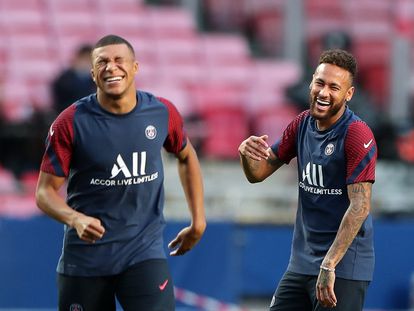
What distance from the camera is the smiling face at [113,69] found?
22.8 feet

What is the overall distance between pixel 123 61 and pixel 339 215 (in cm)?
150

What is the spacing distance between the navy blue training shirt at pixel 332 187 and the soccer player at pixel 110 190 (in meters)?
0.86

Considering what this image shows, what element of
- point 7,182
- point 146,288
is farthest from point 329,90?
point 7,182

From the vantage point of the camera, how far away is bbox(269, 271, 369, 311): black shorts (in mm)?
6652

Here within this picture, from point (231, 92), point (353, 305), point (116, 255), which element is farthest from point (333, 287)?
point (231, 92)

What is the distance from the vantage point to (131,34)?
15.4 m

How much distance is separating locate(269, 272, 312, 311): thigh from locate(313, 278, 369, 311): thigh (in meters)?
0.17

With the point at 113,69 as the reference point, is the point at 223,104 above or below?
below

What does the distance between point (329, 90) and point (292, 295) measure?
1.19m

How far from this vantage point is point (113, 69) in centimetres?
693

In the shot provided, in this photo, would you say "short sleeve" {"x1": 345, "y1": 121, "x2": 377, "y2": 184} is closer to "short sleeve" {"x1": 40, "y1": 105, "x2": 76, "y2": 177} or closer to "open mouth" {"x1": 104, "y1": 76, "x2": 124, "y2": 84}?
"open mouth" {"x1": 104, "y1": 76, "x2": 124, "y2": 84}

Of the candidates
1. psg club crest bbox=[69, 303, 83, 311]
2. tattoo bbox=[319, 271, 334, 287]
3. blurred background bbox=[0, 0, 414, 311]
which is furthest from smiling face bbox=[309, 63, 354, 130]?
blurred background bbox=[0, 0, 414, 311]

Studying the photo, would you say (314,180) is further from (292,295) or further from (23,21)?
(23,21)

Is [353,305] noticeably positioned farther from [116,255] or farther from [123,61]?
[123,61]
